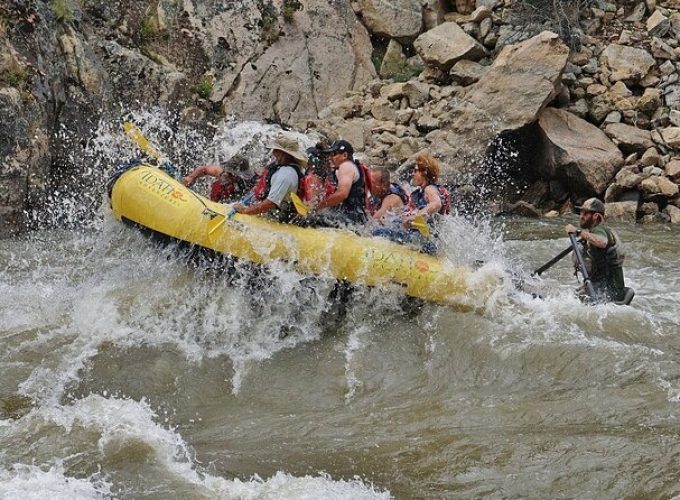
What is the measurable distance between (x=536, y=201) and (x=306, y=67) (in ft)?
16.2

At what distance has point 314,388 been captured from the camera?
18.2 ft

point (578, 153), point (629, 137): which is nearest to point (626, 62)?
point (629, 137)

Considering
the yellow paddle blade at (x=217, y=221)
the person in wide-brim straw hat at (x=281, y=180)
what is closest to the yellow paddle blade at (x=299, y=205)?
the person in wide-brim straw hat at (x=281, y=180)

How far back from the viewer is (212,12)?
44.9 feet

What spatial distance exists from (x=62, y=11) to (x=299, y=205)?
661cm

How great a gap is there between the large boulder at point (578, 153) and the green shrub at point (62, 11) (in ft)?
24.0

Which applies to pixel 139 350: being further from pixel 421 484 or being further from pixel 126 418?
pixel 421 484

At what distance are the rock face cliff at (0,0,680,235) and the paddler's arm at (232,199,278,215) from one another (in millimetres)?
4459

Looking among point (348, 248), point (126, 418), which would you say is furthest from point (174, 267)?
point (126, 418)

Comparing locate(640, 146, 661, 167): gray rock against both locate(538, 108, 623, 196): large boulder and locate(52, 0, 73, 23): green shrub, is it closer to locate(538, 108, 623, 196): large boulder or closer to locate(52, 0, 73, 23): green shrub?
locate(538, 108, 623, 196): large boulder

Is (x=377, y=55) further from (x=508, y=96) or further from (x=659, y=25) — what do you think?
(x=659, y=25)

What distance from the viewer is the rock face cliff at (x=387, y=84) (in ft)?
34.4

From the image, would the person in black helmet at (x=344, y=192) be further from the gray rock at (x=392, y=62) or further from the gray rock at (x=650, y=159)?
the gray rock at (x=392, y=62)

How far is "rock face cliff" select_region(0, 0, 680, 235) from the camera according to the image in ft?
34.4
